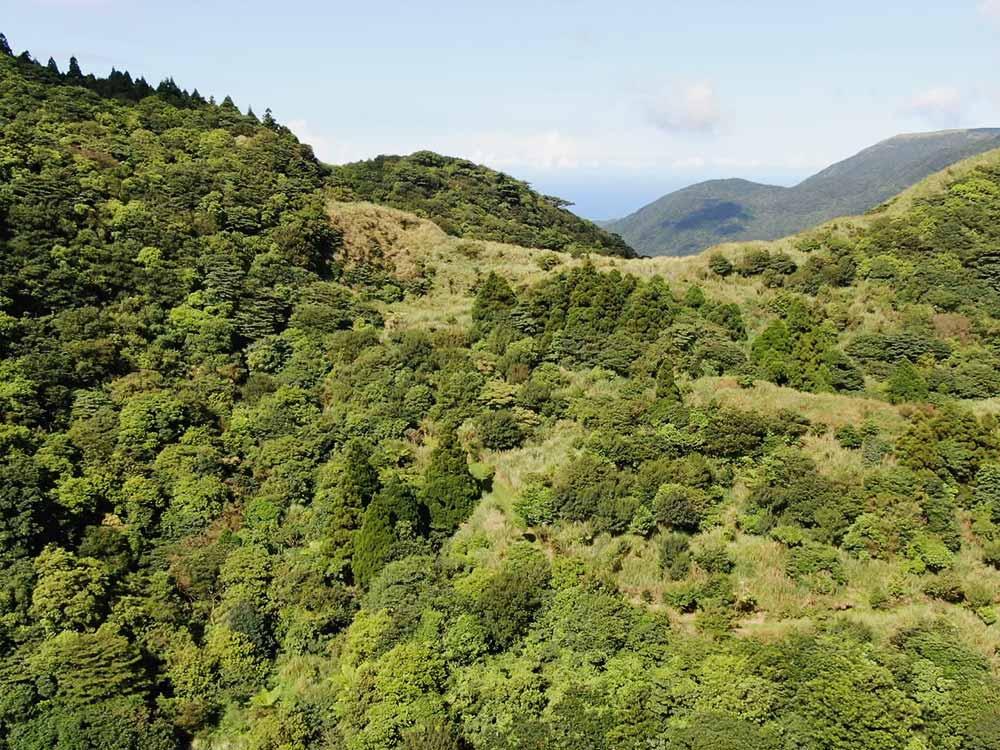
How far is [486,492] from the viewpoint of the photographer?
84.8 feet

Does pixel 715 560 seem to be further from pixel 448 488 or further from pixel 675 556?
pixel 448 488

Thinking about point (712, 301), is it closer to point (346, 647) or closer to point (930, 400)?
point (930, 400)

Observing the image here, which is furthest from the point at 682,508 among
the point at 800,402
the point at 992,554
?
the point at 992,554

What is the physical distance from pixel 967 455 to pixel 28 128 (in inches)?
2197

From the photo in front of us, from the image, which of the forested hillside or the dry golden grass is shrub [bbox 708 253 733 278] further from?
the dry golden grass

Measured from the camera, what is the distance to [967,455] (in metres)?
22.5

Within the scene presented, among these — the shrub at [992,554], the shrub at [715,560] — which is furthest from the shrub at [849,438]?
the shrub at [715,560]

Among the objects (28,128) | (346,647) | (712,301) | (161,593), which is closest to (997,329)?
(712,301)

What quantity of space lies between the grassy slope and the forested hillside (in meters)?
0.15

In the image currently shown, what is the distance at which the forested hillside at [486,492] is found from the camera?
17688 mm

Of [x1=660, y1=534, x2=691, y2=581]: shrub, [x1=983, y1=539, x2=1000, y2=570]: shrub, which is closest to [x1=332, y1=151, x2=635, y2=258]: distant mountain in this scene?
[x1=660, y1=534, x2=691, y2=581]: shrub

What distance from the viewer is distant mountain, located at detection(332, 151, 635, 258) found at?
2623 inches

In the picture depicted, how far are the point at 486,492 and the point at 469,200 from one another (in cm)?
5756

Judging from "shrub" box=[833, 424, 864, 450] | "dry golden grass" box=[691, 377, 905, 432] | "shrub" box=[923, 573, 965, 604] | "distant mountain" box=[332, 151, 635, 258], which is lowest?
"shrub" box=[923, 573, 965, 604]
